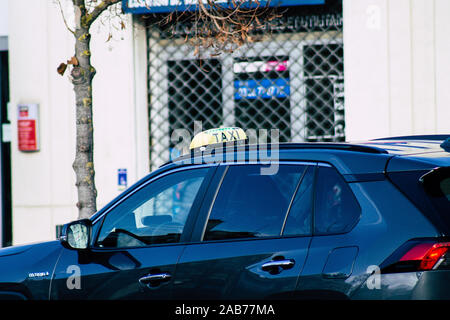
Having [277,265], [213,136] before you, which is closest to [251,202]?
[277,265]

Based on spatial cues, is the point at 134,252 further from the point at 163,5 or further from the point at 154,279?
the point at 163,5

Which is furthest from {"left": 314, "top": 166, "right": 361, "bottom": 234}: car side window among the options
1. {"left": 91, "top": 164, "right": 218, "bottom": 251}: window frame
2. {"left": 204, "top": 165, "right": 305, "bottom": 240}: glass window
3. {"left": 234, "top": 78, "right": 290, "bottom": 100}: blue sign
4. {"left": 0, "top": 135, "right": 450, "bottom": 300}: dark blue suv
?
{"left": 234, "top": 78, "right": 290, "bottom": 100}: blue sign

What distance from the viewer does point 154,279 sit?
151 inches

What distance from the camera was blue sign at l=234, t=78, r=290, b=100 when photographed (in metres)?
9.91

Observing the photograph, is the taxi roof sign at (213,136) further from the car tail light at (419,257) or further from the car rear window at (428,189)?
the car tail light at (419,257)

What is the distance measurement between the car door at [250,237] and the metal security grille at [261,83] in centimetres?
592

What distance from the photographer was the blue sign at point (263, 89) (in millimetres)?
9914

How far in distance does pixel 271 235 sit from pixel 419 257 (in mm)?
812

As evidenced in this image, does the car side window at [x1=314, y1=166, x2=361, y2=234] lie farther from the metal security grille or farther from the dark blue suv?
the metal security grille

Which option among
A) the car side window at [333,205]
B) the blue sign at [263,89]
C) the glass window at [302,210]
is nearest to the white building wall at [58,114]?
the blue sign at [263,89]

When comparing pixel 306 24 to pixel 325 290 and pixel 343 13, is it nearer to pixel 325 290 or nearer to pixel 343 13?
pixel 343 13

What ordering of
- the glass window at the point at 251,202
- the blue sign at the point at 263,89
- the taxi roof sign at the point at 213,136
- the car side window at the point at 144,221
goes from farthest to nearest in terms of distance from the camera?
the blue sign at the point at 263,89
the taxi roof sign at the point at 213,136
the car side window at the point at 144,221
the glass window at the point at 251,202

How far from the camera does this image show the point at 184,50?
10.1 meters
